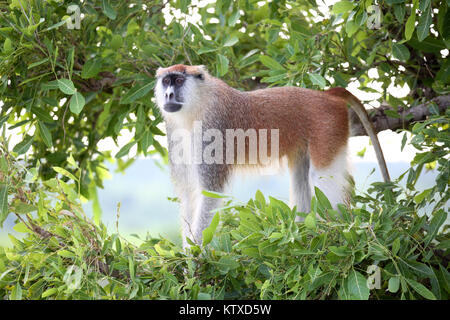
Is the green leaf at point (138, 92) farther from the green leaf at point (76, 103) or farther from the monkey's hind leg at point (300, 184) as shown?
the monkey's hind leg at point (300, 184)

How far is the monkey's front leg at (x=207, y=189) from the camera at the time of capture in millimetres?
2760

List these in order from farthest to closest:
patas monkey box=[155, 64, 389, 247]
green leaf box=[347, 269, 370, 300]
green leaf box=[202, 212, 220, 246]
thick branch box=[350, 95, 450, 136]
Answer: thick branch box=[350, 95, 450, 136]
patas monkey box=[155, 64, 389, 247]
green leaf box=[202, 212, 220, 246]
green leaf box=[347, 269, 370, 300]

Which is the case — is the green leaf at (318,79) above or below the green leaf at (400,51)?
below

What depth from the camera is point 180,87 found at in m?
2.75

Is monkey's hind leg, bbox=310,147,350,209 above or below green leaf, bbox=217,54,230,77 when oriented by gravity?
below

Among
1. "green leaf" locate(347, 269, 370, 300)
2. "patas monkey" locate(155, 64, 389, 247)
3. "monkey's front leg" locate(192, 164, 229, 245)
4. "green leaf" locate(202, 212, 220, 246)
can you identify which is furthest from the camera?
"patas monkey" locate(155, 64, 389, 247)

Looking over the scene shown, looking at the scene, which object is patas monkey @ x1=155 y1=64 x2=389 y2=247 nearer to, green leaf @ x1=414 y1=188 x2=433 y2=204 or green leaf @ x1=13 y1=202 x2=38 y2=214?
green leaf @ x1=414 y1=188 x2=433 y2=204

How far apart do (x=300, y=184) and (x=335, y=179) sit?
311 mm

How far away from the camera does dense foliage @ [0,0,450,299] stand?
2004 millimetres

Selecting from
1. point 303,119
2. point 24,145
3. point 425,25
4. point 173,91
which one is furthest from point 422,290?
point 24,145

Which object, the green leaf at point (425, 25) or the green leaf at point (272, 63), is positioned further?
the green leaf at point (272, 63)

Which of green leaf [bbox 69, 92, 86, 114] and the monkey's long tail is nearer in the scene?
green leaf [bbox 69, 92, 86, 114]

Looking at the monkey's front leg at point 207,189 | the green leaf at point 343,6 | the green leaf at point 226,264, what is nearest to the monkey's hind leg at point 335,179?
the monkey's front leg at point 207,189

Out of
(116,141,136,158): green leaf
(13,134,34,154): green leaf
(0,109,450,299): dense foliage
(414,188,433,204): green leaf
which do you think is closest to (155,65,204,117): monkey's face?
(116,141,136,158): green leaf
